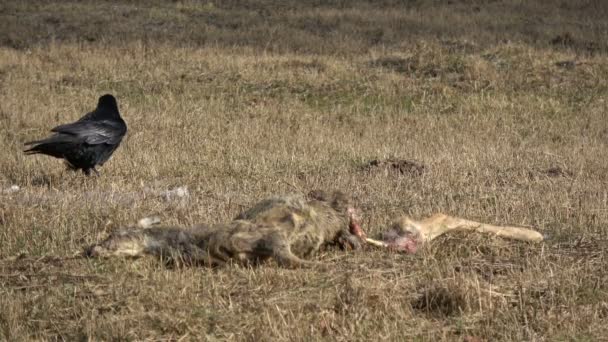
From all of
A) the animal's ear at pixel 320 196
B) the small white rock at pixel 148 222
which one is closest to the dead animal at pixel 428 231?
the animal's ear at pixel 320 196

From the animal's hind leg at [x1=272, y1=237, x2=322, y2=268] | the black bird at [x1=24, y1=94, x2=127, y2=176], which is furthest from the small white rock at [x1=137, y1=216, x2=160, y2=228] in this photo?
the black bird at [x1=24, y1=94, x2=127, y2=176]

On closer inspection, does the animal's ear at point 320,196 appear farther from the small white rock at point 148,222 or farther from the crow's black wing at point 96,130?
the crow's black wing at point 96,130

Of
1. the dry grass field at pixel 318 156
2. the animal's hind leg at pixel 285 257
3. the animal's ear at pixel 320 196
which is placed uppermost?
the animal's ear at pixel 320 196

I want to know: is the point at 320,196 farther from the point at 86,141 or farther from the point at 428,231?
the point at 86,141

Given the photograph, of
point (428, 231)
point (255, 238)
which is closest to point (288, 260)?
point (255, 238)

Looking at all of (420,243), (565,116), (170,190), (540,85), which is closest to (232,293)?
(420,243)

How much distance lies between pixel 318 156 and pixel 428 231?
4698mm

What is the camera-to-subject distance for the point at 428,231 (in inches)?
245

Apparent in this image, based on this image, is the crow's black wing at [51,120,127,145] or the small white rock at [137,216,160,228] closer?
the small white rock at [137,216,160,228]

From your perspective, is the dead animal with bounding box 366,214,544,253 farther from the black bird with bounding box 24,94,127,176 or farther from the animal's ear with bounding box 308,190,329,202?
the black bird with bounding box 24,94,127,176

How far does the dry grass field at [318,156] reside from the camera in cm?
494

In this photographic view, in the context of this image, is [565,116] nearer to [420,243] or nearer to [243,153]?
[243,153]

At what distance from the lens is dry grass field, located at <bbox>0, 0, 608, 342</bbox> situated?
4941mm

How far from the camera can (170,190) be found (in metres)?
8.78
